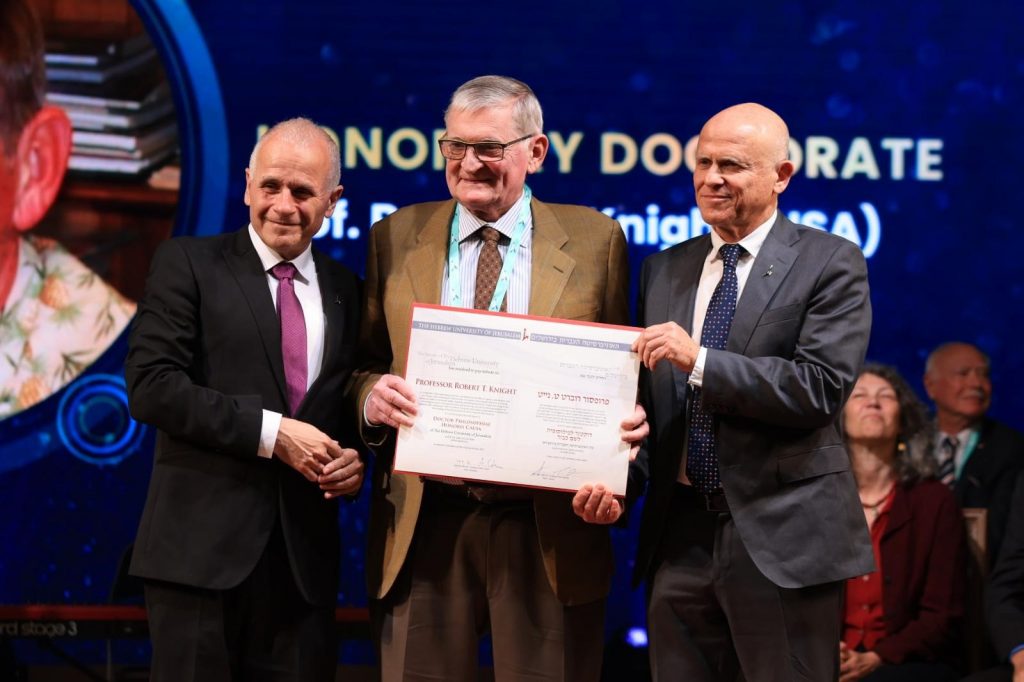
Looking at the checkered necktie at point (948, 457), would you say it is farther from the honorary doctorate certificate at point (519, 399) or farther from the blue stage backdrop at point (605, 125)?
the honorary doctorate certificate at point (519, 399)

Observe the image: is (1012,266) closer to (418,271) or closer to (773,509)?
(773,509)

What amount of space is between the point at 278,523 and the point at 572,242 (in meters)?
1.03

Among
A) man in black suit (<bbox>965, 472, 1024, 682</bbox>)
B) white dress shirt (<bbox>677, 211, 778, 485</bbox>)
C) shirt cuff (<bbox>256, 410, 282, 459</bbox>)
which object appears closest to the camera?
shirt cuff (<bbox>256, 410, 282, 459</bbox>)

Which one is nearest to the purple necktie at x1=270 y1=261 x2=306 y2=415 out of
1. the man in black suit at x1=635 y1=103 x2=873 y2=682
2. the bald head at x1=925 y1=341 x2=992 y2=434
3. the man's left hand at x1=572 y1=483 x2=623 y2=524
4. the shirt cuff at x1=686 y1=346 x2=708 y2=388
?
the man's left hand at x1=572 y1=483 x2=623 y2=524

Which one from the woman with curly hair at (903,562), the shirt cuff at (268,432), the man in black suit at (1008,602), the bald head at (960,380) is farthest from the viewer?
the bald head at (960,380)

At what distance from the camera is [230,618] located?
9.02ft

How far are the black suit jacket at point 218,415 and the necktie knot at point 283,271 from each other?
48 millimetres

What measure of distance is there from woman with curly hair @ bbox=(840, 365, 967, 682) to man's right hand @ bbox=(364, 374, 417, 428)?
1957mm

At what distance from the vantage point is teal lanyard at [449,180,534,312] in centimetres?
286

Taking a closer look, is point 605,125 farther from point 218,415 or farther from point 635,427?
Answer: point 218,415

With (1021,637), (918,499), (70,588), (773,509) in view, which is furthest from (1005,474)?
(70,588)

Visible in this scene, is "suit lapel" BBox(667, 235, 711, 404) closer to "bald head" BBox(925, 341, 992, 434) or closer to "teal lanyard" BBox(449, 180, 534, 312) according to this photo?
"teal lanyard" BBox(449, 180, 534, 312)

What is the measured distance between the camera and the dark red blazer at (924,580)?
3896 mm
